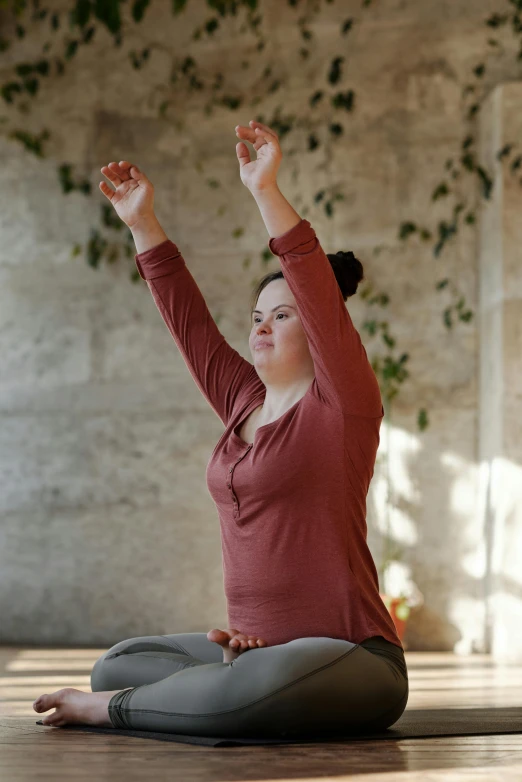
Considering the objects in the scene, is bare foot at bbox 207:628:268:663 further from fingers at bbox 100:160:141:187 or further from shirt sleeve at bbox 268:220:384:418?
fingers at bbox 100:160:141:187

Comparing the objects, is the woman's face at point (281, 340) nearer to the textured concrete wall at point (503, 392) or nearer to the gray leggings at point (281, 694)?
the gray leggings at point (281, 694)

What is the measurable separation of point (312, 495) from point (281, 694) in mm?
425

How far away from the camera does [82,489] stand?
15.9 ft

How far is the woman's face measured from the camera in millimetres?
2338

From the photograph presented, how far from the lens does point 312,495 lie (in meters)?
2.19

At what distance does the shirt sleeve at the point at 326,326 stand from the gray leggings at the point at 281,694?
507 mm

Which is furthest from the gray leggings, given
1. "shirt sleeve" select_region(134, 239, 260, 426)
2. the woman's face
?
"shirt sleeve" select_region(134, 239, 260, 426)

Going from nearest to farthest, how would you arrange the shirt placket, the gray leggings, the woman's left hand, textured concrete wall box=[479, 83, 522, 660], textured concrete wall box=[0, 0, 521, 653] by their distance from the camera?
1. the gray leggings
2. the woman's left hand
3. the shirt placket
4. textured concrete wall box=[479, 83, 522, 660]
5. textured concrete wall box=[0, 0, 521, 653]

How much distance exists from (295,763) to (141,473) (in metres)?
3.15

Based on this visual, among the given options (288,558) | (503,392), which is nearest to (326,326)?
(288,558)

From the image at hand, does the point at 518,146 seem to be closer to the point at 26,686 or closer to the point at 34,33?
the point at 34,33

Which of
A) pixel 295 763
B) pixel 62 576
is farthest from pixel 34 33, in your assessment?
pixel 295 763

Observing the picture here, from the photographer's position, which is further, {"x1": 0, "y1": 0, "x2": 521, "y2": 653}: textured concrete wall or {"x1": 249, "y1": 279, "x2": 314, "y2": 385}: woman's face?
{"x1": 0, "y1": 0, "x2": 521, "y2": 653}: textured concrete wall

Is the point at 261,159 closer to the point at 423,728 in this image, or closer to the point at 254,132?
the point at 254,132
